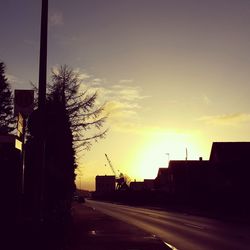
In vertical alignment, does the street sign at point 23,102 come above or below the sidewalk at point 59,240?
above

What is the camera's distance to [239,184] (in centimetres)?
5938

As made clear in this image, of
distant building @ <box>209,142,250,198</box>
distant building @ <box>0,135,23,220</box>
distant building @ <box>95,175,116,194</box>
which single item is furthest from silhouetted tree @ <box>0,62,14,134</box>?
distant building @ <box>95,175,116,194</box>

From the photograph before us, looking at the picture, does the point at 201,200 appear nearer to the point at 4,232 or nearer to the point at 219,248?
the point at 219,248

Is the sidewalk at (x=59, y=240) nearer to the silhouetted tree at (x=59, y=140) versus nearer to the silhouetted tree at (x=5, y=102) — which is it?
the silhouetted tree at (x=59, y=140)

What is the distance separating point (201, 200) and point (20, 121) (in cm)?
4964

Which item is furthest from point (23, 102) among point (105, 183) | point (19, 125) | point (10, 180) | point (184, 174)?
point (105, 183)

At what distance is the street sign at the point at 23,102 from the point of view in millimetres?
8844

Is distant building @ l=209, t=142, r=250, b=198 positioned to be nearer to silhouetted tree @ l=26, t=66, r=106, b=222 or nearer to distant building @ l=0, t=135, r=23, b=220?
silhouetted tree @ l=26, t=66, r=106, b=222

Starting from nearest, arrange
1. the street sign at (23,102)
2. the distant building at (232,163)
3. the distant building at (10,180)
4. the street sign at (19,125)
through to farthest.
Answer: the street sign at (19,125) < the street sign at (23,102) < the distant building at (10,180) < the distant building at (232,163)

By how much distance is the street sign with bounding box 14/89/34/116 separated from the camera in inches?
348

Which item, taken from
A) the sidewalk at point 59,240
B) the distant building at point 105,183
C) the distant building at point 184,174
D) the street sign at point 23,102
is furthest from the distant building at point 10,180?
the distant building at point 105,183

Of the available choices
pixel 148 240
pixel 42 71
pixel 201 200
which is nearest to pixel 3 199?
pixel 42 71

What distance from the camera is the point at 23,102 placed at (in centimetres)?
895

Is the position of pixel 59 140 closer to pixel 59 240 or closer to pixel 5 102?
pixel 59 240
